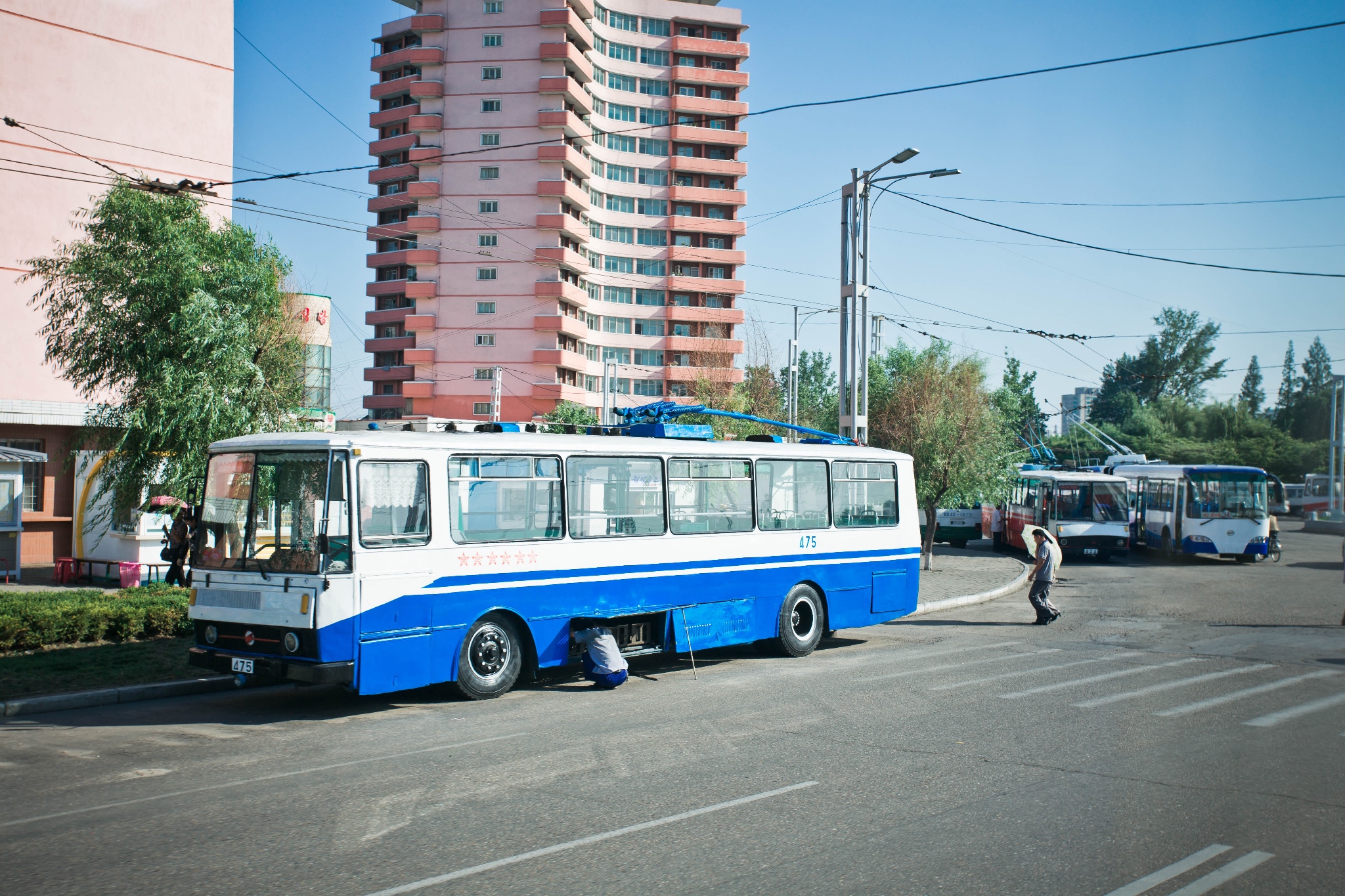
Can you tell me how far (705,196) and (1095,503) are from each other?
5409 centimetres

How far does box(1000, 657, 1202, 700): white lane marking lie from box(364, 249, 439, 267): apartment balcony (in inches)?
2592

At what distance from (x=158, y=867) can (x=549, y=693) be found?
620 cm

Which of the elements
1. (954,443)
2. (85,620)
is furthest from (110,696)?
(954,443)

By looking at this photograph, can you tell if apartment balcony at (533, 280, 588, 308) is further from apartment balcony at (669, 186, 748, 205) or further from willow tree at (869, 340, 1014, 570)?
willow tree at (869, 340, 1014, 570)

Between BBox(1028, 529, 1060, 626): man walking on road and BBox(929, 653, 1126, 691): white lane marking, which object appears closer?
BBox(929, 653, 1126, 691): white lane marking

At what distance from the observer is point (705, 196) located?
8188 centimetres

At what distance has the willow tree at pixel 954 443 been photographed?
93.9ft

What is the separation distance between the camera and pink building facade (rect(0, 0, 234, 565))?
3812cm

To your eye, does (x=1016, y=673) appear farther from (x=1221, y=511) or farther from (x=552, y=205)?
(x=552, y=205)

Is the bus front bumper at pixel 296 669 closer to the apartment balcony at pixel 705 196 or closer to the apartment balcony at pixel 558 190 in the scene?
the apartment balcony at pixel 558 190

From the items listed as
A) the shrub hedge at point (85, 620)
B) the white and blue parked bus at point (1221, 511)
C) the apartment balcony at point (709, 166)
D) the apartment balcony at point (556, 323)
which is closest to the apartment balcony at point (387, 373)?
the apartment balcony at point (556, 323)

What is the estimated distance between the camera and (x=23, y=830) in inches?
251

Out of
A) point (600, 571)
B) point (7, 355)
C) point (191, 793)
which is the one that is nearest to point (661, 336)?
point (7, 355)

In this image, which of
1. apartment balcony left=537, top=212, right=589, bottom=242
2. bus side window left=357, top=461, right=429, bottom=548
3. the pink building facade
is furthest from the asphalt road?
apartment balcony left=537, top=212, right=589, bottom=242
